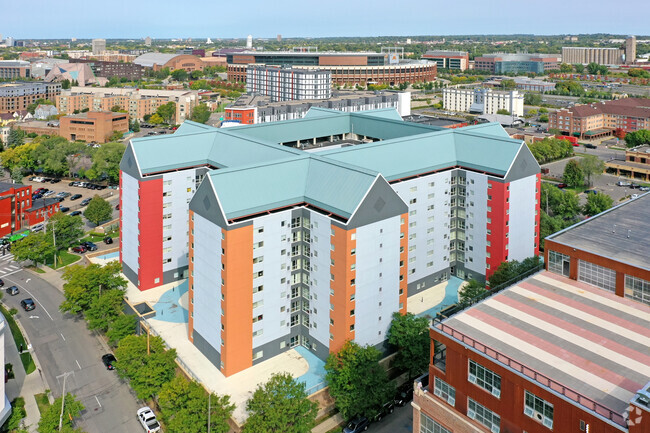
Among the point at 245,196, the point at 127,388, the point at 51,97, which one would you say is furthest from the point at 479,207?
the point at 51,97

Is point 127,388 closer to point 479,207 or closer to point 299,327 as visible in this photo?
point 299,327

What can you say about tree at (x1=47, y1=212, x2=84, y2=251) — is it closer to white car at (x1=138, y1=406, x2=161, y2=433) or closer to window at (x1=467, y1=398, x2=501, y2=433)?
white car at (x1=138, y1=406, x2=161, y2=433)

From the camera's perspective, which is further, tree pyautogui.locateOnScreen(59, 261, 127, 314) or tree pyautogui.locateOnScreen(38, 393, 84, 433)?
tree pyautogui.locateOnScreen(59, 261, 127, 314)

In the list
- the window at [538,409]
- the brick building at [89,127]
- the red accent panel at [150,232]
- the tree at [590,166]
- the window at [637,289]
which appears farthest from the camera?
the brick building at [89,127]

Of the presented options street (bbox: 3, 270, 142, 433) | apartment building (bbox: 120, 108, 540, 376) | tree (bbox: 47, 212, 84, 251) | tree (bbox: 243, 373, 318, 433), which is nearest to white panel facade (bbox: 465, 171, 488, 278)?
apartment building (bbox: 120, 108, 540, 376)

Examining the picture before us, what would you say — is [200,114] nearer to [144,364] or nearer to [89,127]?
[89,127]

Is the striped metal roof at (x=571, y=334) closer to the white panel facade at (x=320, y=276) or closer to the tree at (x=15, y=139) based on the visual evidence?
the white panel facade at (x=320, y=276)

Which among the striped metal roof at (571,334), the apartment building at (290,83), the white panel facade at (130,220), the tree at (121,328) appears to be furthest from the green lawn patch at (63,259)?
the apartment building at (290,83)
